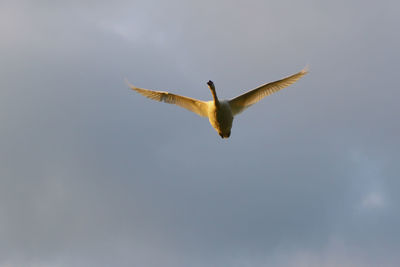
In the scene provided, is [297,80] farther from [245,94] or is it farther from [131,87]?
[131,87]

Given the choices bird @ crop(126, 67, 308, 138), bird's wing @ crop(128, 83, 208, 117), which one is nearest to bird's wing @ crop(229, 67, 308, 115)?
bird @ crop(126, 67, 308, 138)

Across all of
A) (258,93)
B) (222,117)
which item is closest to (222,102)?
(222,117)

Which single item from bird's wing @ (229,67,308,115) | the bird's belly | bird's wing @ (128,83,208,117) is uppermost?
bird's wing @ (128,83,208,117)

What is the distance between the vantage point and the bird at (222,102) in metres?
56.1

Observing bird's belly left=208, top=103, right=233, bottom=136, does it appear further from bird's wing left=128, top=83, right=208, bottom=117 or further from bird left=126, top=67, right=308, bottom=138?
bird's wing left=128, top=83, right=208, bottom=117

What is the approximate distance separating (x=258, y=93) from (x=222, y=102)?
3.25 metres

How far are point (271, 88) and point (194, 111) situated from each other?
6491 millimetres

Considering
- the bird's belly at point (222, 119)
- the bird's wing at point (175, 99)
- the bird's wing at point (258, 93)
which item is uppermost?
the bird's wing at point (175, 99)

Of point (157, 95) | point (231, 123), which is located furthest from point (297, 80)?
point (157, 95)

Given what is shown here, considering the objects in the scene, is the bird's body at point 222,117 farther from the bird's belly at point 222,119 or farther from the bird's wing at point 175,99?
the bird's wing at point 175,99

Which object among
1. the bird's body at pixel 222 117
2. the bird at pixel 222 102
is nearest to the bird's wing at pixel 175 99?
the bird at pixel 222 102

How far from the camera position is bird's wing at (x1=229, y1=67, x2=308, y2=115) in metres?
57.2

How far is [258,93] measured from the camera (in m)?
58.0

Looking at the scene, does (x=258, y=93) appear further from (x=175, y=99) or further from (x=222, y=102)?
(x=175, y=99)
